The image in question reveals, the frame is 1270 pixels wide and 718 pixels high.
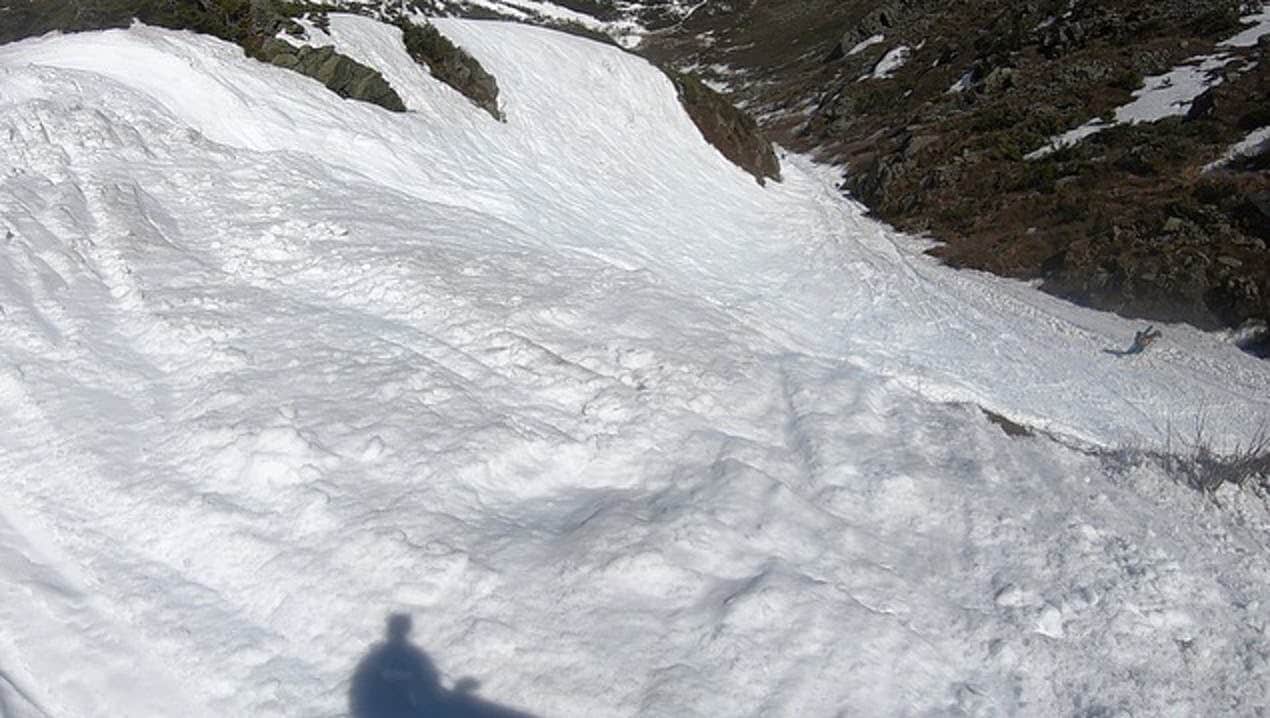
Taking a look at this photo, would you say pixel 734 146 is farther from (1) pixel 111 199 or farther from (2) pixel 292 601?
(2) pixel 292 601

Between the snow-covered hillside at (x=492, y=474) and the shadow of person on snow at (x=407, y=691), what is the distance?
0.07 metres

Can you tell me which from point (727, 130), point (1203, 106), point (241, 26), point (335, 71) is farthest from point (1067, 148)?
point (241, 26)

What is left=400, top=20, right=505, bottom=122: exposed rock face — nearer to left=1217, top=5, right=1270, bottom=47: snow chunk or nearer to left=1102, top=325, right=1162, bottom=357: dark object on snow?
left=1102, top=325, right=1162, bottom=357: dark object on snow

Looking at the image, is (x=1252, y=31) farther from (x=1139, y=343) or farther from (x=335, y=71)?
(x=335, y=71)

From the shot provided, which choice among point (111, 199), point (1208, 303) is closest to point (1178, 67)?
point (1208, 303)

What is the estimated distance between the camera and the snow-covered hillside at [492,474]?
15.1 feet

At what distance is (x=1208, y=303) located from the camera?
1580cm

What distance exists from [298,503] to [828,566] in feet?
13.1

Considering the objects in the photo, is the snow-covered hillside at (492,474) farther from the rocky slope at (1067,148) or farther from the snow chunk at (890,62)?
the snow chunk at (890,62)

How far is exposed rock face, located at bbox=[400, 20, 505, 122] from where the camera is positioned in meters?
17.5

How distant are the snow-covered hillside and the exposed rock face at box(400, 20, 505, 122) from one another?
577 cm

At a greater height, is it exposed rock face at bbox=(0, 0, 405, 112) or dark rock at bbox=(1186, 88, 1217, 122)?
exposed rock face at bbox=(0, 0, 405, 112)

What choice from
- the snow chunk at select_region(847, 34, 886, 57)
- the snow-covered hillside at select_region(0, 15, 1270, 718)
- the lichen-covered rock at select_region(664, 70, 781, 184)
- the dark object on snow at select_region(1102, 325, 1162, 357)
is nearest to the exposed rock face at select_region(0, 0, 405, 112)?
the snow-covered hillside at select_region(0, 15, 1270, 718)

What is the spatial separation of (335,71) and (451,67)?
402 centimetres
